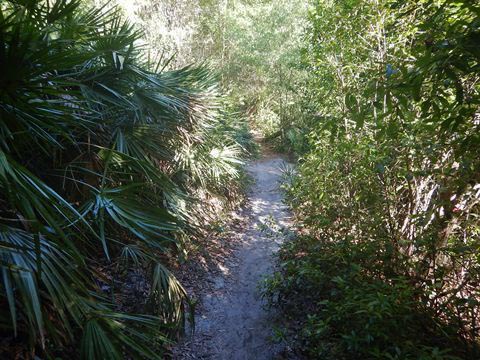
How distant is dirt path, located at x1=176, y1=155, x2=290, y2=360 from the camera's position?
391 centimetres

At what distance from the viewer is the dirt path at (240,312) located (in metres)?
3.91

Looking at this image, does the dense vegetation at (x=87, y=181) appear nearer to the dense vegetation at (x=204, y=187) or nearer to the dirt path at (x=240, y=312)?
the dense vegetation at (x=204, y=187)

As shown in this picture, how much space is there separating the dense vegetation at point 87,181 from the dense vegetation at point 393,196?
1.54m

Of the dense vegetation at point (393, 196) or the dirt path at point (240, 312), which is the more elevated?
the dense vegetation at point (393, 196)

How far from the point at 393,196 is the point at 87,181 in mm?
3169

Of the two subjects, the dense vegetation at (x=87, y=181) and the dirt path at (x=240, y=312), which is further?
the dirt path at (x=240, y=312)

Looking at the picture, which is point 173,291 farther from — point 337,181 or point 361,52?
point 361,52

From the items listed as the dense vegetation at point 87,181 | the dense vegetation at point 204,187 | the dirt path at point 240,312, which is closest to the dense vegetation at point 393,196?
the dense vegetation at point 204,187

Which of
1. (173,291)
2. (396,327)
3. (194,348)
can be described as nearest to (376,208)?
(396,327)

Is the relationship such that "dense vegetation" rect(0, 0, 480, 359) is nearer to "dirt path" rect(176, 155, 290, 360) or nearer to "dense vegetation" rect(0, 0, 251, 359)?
"dense vegetation" rect(0, 0, 251, 359)

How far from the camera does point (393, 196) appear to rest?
373 centimetres

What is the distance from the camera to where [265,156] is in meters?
14.3

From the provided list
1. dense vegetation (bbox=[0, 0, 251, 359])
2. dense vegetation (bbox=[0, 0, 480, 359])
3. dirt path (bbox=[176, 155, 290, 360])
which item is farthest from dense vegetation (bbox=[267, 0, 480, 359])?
dense vegetation (bbox=[0, 0, 251, 359])

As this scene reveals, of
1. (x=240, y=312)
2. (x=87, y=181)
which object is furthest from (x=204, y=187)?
(x=87, y=181)
